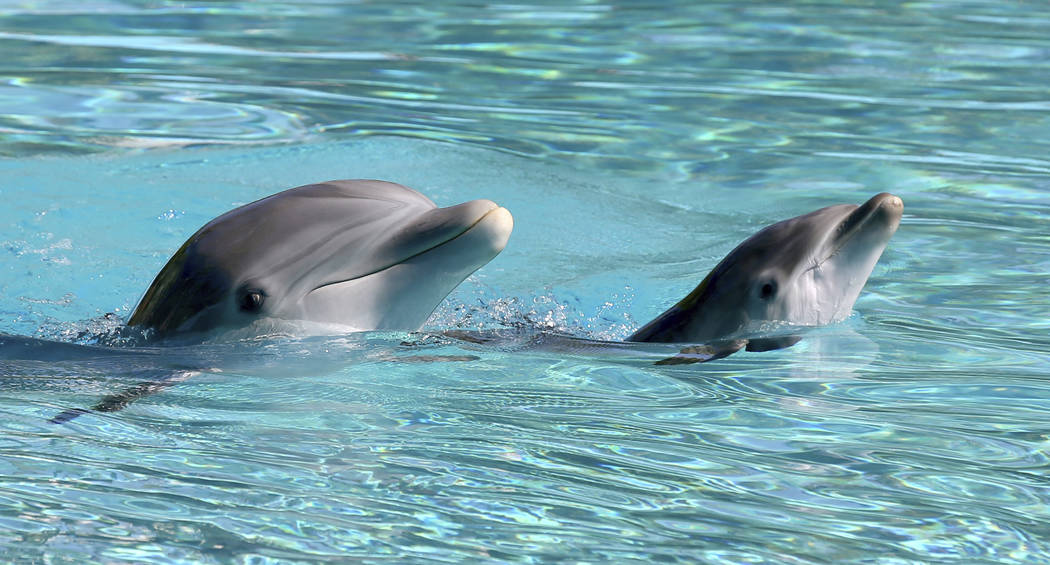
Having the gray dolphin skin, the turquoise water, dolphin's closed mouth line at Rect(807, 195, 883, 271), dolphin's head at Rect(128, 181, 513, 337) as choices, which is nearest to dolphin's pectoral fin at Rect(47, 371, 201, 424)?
the turquoise water

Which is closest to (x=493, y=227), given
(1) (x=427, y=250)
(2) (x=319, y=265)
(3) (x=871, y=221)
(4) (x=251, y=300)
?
(1) (x=427, y=250)

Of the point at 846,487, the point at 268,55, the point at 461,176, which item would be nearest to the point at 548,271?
the point at 461,176

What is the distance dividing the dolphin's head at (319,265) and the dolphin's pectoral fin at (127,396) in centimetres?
22

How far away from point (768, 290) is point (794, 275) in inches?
3.9

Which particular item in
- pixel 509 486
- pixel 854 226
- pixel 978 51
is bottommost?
pixel 509 486

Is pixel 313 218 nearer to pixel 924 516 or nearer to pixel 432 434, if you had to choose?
pixel 432 434

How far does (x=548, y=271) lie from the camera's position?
6695 mm

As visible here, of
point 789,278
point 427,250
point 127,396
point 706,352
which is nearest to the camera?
point 127,396

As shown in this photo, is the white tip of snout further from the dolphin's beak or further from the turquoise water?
the dolphin's beak

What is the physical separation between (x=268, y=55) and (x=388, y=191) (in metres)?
8.08

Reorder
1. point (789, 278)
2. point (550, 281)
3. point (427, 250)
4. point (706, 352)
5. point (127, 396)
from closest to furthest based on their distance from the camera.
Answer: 1. point (127, 396)
2. point (427, 250)
3. point (706, 352)
4. point (789, 278)
5. point (550, 281)

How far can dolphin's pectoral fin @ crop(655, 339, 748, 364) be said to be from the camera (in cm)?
438

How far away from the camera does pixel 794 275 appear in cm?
456

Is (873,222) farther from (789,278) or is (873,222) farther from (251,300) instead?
(251,300)
